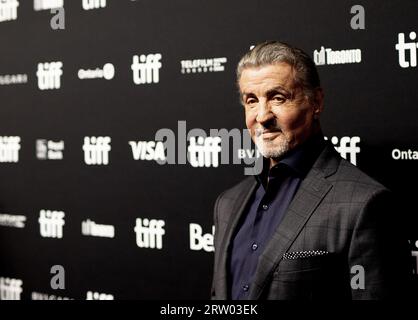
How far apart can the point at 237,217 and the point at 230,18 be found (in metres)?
0.86

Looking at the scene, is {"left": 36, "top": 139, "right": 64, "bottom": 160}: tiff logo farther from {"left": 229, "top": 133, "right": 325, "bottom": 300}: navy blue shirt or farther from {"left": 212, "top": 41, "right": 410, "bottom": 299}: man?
{"left": 229, "top": 133, "right": 325, "bottom": 300}: navy blue shirt

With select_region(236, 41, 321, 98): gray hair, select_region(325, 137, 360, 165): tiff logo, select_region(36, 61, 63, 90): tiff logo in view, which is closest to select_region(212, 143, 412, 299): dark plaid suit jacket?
select_region(236, 41, 321, 98): gray hair

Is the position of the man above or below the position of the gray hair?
below

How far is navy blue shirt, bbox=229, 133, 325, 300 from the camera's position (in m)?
1.56

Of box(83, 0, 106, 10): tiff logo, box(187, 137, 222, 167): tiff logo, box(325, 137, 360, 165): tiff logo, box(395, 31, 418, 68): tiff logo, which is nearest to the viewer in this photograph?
box(395, 31, 418, 68): tiff logo

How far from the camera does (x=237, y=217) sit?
1.67 metres

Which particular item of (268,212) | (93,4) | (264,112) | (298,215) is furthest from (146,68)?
(298,215)

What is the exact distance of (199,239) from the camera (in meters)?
2.23

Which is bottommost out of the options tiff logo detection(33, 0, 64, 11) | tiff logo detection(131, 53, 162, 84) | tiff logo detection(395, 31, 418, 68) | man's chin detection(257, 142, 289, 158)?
man's chin detection(257, 142, 289, 158)

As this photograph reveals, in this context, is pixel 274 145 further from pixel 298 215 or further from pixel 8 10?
pixel 8 10

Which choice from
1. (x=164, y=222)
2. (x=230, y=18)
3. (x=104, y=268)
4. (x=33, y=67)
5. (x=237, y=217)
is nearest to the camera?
(x=237, y=217)

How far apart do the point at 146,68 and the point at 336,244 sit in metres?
1.24
